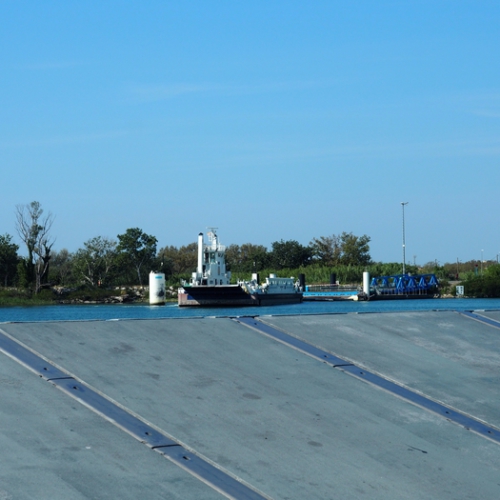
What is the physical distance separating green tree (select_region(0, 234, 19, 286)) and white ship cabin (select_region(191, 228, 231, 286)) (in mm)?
27547

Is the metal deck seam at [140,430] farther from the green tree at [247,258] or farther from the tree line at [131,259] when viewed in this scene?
the green tree at [247,258]

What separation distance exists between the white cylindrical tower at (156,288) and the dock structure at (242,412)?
69.4 m

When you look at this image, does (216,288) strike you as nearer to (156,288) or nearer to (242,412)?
(156,288)

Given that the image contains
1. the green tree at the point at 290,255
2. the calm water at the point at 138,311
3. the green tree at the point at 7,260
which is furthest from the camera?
the green tree at the point at 290,255

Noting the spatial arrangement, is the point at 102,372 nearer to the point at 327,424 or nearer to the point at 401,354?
the point at 327,424

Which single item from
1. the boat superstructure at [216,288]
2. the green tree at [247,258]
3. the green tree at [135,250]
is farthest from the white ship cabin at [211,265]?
the green tree at [247,258]

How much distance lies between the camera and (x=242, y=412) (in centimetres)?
541

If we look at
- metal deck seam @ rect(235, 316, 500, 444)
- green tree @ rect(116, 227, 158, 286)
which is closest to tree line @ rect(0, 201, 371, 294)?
green tree @ rect(116, 227, 158, 286)

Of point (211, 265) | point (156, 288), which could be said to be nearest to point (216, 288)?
point (211, 265)

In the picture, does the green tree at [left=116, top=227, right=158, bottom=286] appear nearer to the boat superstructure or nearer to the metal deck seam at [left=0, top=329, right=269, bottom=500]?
the boat superstructure

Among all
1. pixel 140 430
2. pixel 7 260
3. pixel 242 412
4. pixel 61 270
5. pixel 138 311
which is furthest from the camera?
pixel 61 270

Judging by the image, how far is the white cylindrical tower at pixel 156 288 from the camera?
76500 millimetres

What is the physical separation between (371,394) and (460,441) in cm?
83

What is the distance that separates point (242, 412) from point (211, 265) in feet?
228
